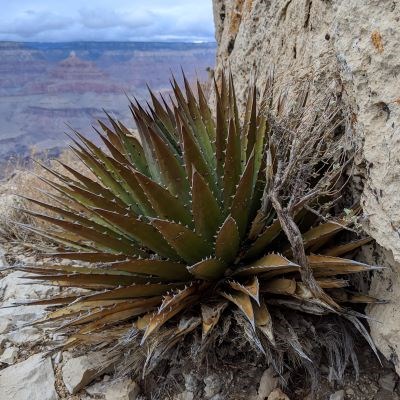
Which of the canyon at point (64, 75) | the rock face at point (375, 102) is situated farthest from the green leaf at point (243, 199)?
the canyon at point (64, 75)

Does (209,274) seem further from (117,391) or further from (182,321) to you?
(117,391)

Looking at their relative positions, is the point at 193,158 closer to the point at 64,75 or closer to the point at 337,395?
the point at 337,395

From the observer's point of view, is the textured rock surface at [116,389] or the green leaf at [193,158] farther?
the textured rock surface at [116,389]

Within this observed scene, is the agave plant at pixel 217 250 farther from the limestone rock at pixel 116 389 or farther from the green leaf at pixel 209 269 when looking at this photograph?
the limestone rock at pixel 116 389

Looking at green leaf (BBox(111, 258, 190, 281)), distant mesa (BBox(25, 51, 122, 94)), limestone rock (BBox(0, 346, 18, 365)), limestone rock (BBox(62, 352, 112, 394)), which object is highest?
green leaf (BBox(111, 258, 190, 281))

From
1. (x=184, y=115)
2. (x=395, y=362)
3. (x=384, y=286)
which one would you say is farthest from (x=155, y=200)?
(x=395, y=362)

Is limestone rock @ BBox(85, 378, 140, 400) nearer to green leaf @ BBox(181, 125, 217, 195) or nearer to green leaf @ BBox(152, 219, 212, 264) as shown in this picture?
green leaf @ BBox(152, 219, 212, 264)

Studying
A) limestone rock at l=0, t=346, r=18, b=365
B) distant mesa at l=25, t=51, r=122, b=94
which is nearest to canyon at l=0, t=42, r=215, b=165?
distant mesa at l=25, t=51, r=122, b=94
